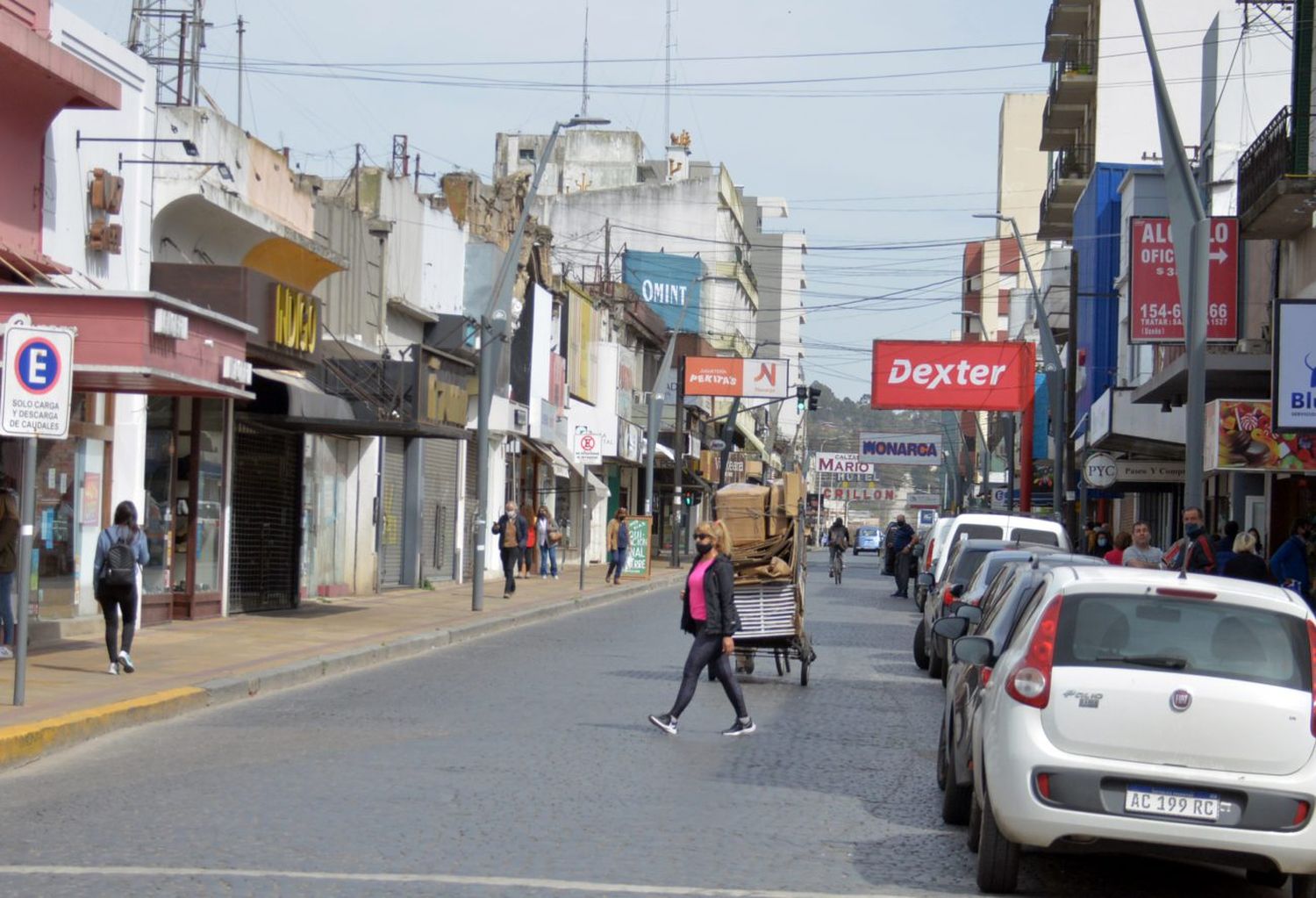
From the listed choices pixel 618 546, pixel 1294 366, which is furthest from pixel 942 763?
pixel 618 546

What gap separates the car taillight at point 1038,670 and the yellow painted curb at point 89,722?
697cm

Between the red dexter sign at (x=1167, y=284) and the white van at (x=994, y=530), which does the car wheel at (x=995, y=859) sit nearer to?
the white van at (x=994, y=530)

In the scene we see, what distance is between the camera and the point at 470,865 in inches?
340

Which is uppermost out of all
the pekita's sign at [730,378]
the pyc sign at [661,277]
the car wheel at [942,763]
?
the pyc sign at [661,277]

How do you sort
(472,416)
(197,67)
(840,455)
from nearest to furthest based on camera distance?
1. (197,67)
2. (472,416)
3. (840,455)

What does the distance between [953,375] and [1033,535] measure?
2166 centimetres

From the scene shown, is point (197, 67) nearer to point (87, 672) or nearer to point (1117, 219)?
point (87, 672)

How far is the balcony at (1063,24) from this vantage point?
185 feet

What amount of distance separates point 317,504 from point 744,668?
12862 millimetres

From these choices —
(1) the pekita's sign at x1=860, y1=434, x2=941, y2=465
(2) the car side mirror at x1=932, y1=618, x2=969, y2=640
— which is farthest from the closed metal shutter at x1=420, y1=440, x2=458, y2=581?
(1) the pekita's sign at x1=860, y1=434, x2=941, y2=465

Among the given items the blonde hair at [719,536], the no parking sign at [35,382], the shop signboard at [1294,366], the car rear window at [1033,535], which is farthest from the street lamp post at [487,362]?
the no parking sign at [35,382]


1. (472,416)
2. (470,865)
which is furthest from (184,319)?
(472,416)

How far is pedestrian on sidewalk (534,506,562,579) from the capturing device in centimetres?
4544

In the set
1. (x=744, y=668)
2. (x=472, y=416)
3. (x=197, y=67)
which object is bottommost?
(x=744, y=668)
